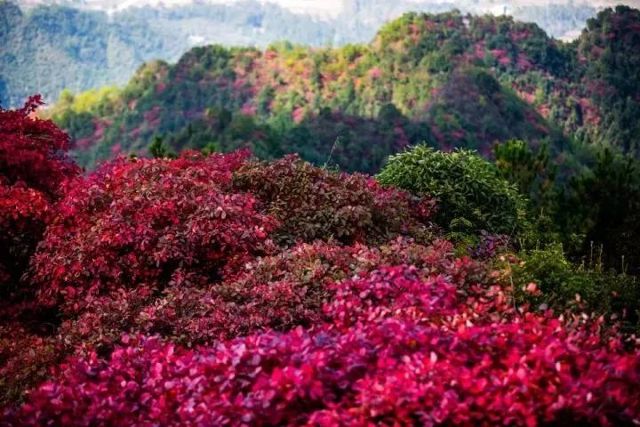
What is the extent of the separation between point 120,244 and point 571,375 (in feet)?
12.5

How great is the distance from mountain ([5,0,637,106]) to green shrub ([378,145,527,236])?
55.8 metres

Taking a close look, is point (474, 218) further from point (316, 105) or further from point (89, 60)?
point (89, 60)

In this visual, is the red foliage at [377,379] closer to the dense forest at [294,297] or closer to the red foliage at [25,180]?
the dense forest at [294,297]

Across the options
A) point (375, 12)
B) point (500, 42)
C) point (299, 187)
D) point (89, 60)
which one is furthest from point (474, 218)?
point (375, 12)

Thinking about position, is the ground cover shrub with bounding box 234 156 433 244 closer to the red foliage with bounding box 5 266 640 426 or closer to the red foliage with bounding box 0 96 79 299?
the red foliage with bounding box 0 96 79 299

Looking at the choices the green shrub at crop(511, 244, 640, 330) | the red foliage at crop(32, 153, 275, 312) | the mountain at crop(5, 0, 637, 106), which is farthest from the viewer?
the mountain at crop(5, 0, 637, 106)

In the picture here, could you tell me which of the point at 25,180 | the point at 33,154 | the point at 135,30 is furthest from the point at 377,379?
the point at 135,30

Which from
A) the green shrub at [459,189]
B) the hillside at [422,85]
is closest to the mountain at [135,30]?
the hillside at [422,85]

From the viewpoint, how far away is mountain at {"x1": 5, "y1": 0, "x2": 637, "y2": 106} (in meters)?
93.6

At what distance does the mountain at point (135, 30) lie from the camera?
93.6 m

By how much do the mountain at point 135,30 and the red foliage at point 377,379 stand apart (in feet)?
200

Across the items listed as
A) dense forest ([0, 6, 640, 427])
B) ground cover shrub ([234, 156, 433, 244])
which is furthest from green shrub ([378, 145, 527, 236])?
ground cover shrub ([234, 156, 433, 244])

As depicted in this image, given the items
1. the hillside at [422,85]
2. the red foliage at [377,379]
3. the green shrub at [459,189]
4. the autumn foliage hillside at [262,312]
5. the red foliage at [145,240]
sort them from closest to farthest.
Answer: the red foliage at [377,379], the autumn foliage hillside at [262,312], the red foliage at [145,240], the green shrub at [459,189], the hillside at [422,85]

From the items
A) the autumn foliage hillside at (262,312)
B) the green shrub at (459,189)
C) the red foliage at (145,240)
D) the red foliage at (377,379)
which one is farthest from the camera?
the green shrub at (459,189)
